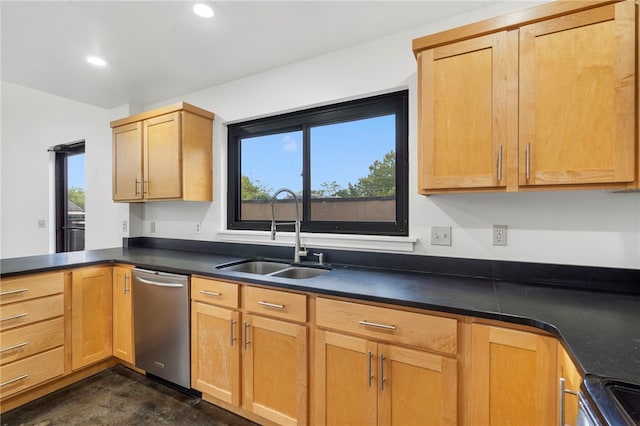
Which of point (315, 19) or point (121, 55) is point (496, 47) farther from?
point (121, 55)

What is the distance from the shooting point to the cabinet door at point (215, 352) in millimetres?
1751

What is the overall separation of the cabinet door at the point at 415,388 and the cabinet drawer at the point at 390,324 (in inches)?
2.0

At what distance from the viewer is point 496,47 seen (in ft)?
4.50

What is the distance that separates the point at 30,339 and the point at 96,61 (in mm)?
2028

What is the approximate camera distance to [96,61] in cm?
226

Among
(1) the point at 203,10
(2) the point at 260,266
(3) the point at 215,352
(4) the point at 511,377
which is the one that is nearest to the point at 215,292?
(3) the point at 215,352

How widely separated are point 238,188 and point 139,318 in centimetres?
128

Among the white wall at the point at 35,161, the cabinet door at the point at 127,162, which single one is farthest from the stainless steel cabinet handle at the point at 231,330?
the white wall at the point at 35,161

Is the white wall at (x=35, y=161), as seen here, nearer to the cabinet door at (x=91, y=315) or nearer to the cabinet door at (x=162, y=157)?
the cabinet door at (x=162, y=157)

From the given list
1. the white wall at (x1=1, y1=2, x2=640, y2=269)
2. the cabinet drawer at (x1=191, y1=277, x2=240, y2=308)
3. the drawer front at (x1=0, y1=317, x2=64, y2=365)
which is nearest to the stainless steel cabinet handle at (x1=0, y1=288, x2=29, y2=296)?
the drawer front at (x1=0, y1=317, x2=64, y2=365)

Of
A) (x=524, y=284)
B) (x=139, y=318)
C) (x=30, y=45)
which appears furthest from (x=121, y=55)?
(x=524, y=284)

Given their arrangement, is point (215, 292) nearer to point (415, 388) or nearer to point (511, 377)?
point (415, 388)

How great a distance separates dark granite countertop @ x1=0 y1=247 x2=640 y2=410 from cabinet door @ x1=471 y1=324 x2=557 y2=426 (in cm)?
8

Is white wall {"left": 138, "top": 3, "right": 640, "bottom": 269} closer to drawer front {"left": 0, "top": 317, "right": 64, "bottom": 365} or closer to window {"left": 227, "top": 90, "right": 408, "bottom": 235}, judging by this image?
window {"left": 227, "top": 90, "right": 408, "bottom": 235}
